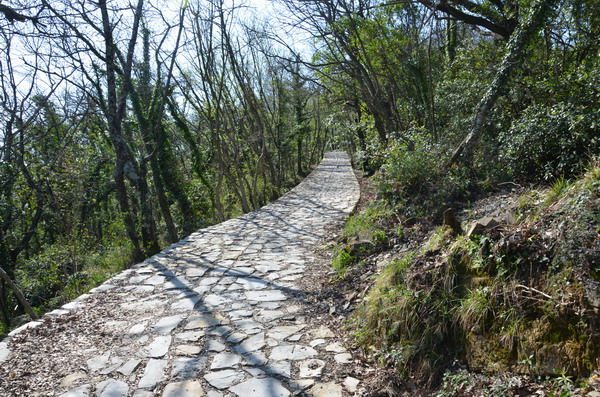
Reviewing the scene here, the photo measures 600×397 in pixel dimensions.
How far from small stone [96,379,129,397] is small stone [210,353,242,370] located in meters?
0.63

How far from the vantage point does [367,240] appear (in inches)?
203

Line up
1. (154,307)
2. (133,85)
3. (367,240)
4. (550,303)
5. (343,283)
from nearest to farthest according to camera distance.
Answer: (550,303) < (154,307) < (343,283) < (367,240) < (133,85)

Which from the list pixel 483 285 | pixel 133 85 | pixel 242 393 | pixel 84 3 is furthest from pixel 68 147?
pixel 483 285

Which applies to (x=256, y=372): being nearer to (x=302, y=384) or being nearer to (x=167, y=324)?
(x=302, y=384)

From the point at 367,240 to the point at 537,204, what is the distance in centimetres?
236

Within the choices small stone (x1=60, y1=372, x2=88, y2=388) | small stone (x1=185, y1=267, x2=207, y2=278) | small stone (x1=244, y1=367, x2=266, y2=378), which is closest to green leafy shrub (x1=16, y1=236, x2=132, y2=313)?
small stone (x1=185, y1=267, x2=207, y2=278)

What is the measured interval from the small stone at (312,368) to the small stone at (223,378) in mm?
467

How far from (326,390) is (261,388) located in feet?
1.52

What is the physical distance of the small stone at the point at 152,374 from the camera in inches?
106

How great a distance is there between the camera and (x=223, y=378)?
2752 millimetres

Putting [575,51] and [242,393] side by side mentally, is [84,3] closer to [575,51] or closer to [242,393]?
[242,393]

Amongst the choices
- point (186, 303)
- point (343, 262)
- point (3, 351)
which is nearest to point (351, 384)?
point (186, 303)

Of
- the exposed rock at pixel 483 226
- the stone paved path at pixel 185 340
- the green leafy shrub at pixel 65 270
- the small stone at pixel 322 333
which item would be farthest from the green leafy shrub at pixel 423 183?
the green leafy shrub at pixel 65 270

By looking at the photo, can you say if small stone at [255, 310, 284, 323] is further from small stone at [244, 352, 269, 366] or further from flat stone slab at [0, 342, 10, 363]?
flat stone slab at [0, 342, 10, 363]
